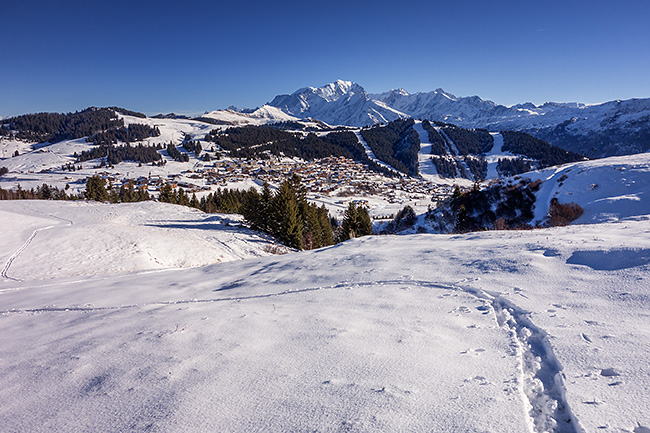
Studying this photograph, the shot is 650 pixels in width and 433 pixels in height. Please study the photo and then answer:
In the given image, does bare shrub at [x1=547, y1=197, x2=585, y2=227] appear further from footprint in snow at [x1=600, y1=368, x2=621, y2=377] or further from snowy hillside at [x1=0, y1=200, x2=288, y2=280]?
footprint in snow at [x1=600, y1=368, x2=621, y2=377]

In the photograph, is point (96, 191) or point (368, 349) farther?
point (96, 191)

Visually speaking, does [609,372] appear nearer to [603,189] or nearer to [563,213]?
[563,213]

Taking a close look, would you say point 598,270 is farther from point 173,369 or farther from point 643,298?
point 173,369

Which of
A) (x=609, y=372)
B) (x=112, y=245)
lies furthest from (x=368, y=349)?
(x=112, y=245)

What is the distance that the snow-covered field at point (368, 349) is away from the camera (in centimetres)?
320

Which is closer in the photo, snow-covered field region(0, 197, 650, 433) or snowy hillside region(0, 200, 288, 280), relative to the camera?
snow-covered field region(0, 197, 650, 433)

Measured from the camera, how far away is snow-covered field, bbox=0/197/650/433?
3.20 metres

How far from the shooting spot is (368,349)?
15.2 ft

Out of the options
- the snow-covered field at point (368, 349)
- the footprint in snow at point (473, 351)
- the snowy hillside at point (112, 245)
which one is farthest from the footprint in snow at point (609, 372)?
the snowy hillside at point (112, 245)

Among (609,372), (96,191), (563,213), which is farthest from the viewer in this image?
(96,191)

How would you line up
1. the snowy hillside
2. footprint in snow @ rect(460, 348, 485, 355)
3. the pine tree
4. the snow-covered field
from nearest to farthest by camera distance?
the snow-covered field, footprint in snow @ rect(460, 348, 485, 355), the snowy hillside, the pine tree

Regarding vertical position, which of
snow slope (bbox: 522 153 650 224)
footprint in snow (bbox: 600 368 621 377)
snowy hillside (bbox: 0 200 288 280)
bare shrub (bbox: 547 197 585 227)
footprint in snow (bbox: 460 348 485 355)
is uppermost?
snow slope (bbox: 522 153 650 224)

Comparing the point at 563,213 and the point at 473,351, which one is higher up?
the point at 473,351

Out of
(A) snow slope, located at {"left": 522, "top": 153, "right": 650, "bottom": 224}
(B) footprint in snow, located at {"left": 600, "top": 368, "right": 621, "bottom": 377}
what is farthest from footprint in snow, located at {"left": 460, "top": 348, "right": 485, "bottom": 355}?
(A) snow slope, located at {"left": 522, "top": 153, "right": 650, "bottom": 224}
